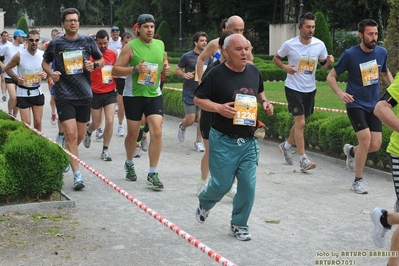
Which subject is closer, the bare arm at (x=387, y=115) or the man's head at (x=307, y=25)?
the bare arm at (x=387, y=115)

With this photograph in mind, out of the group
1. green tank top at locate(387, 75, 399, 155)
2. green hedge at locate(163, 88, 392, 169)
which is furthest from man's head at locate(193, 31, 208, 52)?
green tank top at locate(387, 75, 399, 155)

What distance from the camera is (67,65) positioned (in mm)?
9141

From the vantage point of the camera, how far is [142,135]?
12.2 meters

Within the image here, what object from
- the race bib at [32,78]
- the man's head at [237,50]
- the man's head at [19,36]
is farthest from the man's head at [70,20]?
the man's head at [19,36]

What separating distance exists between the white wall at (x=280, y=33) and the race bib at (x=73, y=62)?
33858mm

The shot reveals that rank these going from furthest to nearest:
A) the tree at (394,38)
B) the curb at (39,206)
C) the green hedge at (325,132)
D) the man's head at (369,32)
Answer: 1. the tree at (394,38)
2. the green hedge at (325,132)
3. the man's head at (369,32)
4. the curb at (39,206)

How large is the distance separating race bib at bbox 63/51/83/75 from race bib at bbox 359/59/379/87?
3.34 meters

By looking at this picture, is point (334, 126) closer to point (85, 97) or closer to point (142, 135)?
point (142, 135)

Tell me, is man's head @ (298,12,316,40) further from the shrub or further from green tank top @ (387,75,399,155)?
green tank top @ (387,75,399,155)

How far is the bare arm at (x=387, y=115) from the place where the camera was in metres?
5.09

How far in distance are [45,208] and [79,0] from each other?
62.7 meters

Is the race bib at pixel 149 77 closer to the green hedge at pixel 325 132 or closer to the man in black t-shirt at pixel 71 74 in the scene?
the man in black t-shirt at pixel 71 74

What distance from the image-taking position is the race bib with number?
1051 centimetres

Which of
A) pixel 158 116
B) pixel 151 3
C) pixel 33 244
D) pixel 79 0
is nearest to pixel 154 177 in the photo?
pixel 158 116
